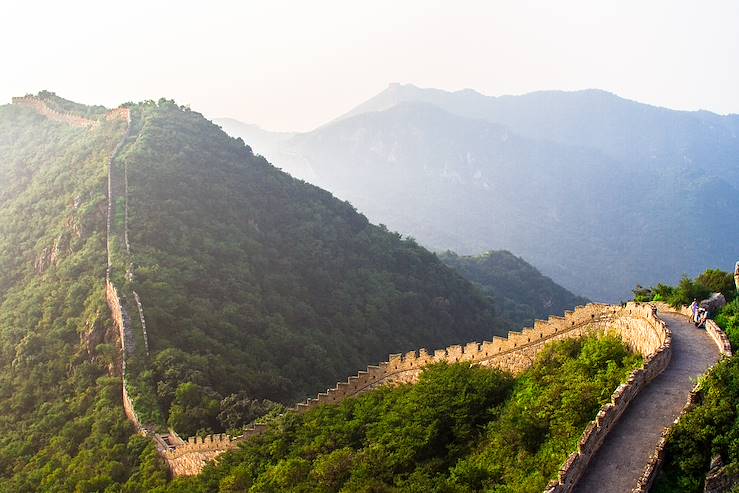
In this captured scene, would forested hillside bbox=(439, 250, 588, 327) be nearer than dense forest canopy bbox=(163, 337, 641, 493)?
No

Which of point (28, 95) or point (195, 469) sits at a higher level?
point (28, 95)

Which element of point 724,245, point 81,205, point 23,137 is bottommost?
point 724,245

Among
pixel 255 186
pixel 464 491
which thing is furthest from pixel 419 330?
pixel 464 491

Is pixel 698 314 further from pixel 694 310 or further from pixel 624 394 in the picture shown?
pixel 624 394

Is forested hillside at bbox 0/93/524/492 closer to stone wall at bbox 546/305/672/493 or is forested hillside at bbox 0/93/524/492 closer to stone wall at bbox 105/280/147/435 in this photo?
stone wall at bbox 105/280/147/435

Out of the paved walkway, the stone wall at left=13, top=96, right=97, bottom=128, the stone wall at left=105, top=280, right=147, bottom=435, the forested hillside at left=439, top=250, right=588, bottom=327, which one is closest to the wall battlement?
the paved walkway

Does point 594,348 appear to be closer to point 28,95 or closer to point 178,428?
point 178,428

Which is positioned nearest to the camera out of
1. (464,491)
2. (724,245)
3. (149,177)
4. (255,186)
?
(464,491)
